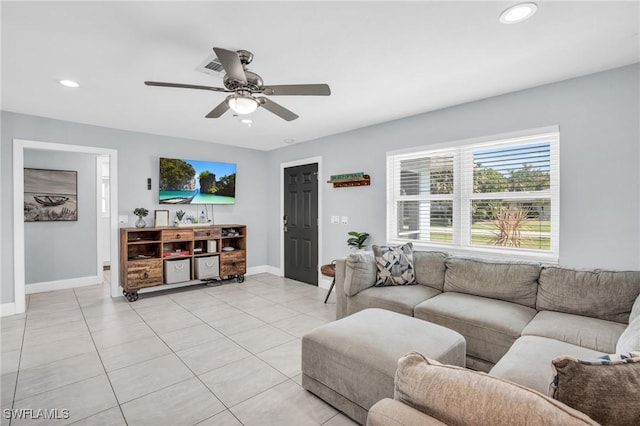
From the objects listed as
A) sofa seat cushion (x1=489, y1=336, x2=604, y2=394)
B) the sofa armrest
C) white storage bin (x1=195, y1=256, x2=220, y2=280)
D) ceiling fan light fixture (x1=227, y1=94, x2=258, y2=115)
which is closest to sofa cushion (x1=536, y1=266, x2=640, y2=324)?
sofa seat cushion (x1=489, y1=336, x2=604, y2=394)

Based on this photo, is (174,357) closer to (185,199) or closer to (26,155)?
(185,199)

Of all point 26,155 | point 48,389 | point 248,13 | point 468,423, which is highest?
point 248,13

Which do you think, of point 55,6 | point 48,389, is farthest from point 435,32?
point 48,389

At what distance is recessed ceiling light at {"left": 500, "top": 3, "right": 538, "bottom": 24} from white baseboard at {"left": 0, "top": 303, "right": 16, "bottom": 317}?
227 inches

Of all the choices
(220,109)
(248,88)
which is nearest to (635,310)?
(248,88)

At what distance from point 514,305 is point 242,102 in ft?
9.04

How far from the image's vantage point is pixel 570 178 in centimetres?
281

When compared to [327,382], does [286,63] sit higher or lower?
higher

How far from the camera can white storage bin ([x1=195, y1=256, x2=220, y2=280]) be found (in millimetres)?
4883

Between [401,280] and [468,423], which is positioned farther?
[401,280]

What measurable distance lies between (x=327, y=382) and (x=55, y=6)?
9.21ft

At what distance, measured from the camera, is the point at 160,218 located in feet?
15.9

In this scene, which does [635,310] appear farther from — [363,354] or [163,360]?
[163,360]

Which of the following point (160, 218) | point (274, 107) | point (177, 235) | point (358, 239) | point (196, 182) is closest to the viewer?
point (274, 107)
